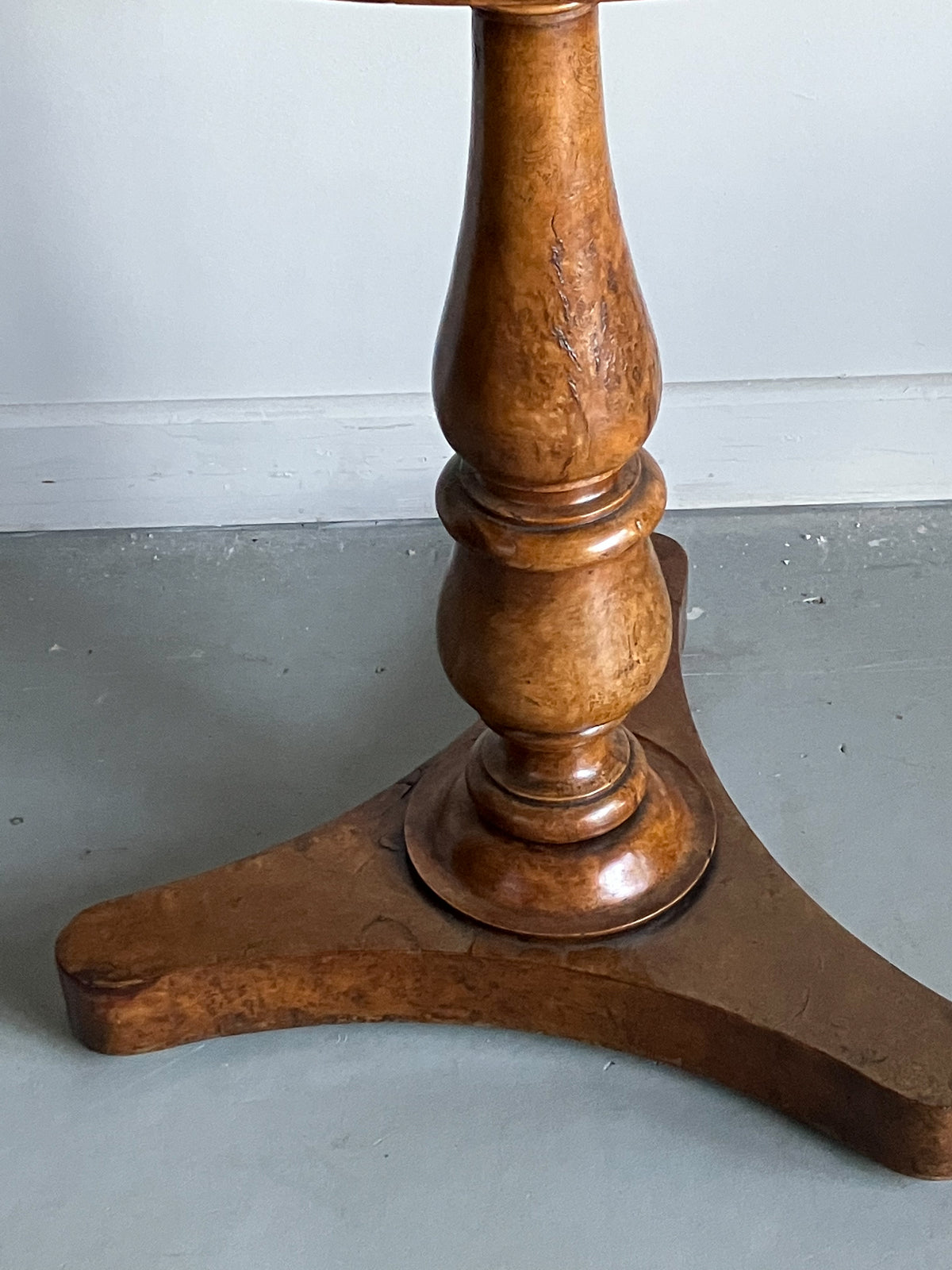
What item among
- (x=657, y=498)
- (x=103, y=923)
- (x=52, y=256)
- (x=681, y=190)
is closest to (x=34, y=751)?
(x=103, y=923)

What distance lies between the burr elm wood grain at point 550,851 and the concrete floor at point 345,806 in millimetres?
33

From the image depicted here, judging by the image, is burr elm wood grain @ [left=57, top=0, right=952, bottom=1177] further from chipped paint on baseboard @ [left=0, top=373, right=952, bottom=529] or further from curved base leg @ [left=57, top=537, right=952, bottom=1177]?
chipped paint on baseboard @ [left=0, top=373, right=952, bottom=529]

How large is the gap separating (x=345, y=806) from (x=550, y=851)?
0.68 feet

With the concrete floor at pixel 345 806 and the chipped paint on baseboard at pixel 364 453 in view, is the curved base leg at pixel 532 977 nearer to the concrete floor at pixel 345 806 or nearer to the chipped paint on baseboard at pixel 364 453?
the concrete floor at pixel 345 806

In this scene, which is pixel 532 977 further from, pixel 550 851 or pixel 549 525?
pixel 549 525

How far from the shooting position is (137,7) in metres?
1.17

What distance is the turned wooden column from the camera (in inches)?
28.0

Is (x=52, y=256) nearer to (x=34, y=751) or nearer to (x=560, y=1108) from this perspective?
(x=34, y=751)

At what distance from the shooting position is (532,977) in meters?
0.90

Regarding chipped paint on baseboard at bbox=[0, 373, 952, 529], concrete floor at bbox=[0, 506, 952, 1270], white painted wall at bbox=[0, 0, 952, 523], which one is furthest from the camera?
chipped paint on baseboard at bbox=[0, 373, 952, 529]

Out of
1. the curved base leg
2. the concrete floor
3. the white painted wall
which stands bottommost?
the concrete floor

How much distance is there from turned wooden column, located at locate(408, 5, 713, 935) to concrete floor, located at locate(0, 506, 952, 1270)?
11 cm

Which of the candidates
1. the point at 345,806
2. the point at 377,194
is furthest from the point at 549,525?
the point at 377,194

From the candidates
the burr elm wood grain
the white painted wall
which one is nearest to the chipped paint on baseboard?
the white painted wall
